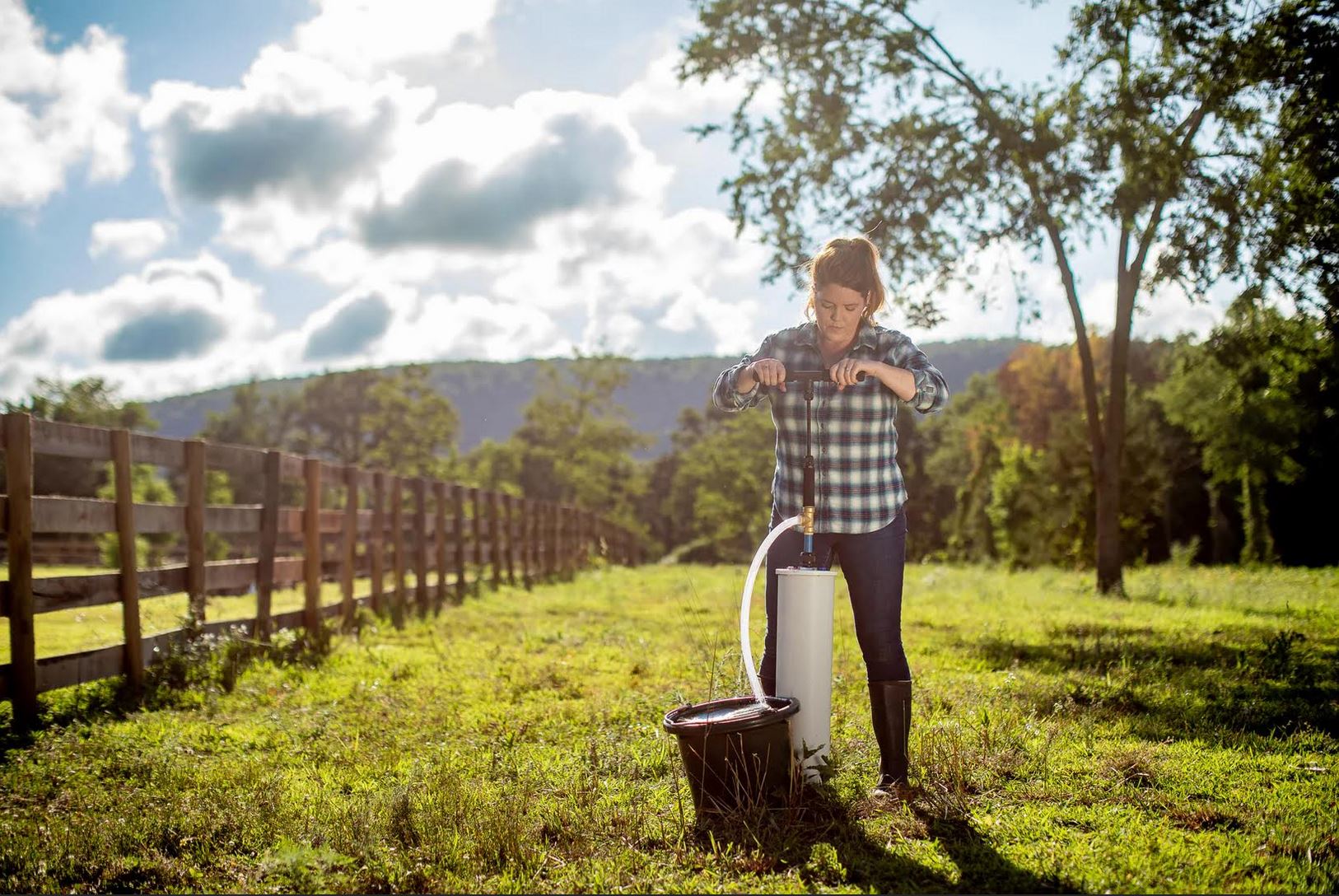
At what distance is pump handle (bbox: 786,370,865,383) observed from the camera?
3.51 meters

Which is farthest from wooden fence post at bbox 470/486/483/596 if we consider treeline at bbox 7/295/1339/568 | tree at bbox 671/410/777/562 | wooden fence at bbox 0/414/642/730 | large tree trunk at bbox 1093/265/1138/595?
tree at bbox 671/410/777/562

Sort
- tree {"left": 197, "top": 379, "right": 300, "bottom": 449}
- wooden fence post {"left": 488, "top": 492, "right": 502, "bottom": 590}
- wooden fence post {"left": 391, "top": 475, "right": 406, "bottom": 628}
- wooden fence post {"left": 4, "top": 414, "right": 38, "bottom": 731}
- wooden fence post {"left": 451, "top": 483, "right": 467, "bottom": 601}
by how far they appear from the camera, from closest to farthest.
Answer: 1. wooden fence post {"left": 4, "top": 414, "right": 38, "bottom": 731}
2. wooden fence post {"left": 391, "top": 475, "right": 406, "bottom": 628}
3. wooden fence post {"left": 451, "top": 483, "right": 467, "bottom": 601}
4. wooden fence post {"left": 488, "top": 492, "right": 502, "bottom": 590}
5. tree {"left": 197, "top": 379, "right": 300, "bottom": 449}

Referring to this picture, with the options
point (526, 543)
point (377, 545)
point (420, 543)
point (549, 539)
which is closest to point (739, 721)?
point (377, 545)

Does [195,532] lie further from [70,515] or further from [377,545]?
[377,545]

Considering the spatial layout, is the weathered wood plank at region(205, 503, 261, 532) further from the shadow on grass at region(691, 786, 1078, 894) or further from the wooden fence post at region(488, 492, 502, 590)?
the wooden fence post at region(488, 492, 502, 590)

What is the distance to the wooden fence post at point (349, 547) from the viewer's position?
29.9 feet

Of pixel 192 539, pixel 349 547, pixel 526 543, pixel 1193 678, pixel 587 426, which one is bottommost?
pixel 1193 678

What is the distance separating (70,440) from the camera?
5586 millimetres

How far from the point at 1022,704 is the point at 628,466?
47405 millimetres

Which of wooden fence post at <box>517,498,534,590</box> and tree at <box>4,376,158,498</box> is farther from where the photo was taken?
tree at <box>4,376,158,498</box>

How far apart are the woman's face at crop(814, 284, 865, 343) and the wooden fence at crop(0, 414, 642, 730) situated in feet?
12.3

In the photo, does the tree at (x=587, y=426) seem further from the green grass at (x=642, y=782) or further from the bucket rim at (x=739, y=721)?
the bucket rim at (x=739, y=721)

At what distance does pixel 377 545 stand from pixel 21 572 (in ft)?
17.9

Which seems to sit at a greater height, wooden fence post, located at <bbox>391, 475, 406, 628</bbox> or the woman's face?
the woman's face
